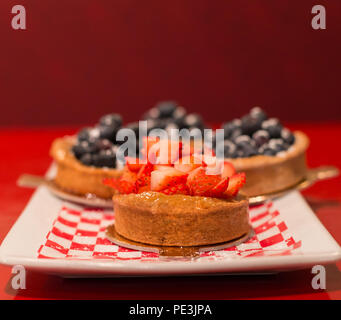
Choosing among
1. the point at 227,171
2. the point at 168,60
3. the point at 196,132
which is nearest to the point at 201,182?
the point at 227,171

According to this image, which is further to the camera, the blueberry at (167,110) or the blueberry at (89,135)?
the blueberry at (167,110)

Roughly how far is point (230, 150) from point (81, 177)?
21.9 inches

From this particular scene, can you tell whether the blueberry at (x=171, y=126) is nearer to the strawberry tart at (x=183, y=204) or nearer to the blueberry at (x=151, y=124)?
the blueberry at (x=151, y=124)

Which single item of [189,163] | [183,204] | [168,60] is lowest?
[183,204]

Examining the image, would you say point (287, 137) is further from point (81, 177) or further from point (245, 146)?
point (81, 177)

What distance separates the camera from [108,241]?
1762mm

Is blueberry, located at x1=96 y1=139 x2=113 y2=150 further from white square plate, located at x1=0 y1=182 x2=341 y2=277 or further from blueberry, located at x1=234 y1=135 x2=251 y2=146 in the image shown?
blueberry, located at x1=234 y1=135 x2=251 y2=146

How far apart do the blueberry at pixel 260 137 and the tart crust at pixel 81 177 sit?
1.78ft

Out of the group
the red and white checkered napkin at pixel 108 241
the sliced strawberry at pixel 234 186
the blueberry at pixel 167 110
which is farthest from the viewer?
the blueberry at pixel 167 110

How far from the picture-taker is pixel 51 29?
3.96 meters

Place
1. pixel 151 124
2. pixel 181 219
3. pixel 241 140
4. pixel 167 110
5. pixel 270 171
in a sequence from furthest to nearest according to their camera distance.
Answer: pixel 167 110
pixel 151 124
pixel 241 140
pixel 270 171
pixel 181 219

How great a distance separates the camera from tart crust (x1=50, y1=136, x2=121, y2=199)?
2156 millimetres

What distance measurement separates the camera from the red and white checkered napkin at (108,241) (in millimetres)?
1588

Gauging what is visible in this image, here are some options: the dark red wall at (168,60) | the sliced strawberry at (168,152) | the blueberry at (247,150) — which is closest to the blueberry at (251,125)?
the blueberry at (247,150)
